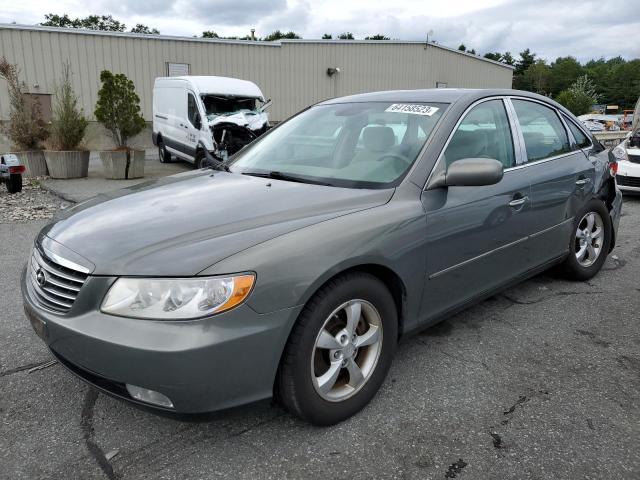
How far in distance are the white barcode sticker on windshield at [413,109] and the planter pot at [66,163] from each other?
32.2 feet

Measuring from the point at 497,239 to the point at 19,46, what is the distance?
20.1m

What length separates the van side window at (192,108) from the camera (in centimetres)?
1267

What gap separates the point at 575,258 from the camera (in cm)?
424

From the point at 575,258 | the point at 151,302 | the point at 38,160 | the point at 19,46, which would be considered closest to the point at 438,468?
the point at 151,302

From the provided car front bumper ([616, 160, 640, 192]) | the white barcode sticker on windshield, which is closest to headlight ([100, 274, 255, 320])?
the white barcode sticker on windshield

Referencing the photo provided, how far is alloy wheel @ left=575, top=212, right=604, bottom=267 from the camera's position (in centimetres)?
428

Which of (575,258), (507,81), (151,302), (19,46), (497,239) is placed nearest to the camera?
(151,302)

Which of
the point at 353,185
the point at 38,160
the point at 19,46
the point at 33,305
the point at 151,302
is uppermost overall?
the point at 19,46

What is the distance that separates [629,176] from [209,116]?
29.3 feet

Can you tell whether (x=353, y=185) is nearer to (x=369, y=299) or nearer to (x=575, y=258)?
(x=369, y=299)

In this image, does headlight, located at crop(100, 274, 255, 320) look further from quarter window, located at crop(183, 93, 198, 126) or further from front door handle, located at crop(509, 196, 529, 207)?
quarter window, located at crop(183, 93, 198, 126)

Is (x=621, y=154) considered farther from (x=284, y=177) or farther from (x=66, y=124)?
(x=66, y=124)

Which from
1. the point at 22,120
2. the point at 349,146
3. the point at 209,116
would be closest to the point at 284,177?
the point at 349,146

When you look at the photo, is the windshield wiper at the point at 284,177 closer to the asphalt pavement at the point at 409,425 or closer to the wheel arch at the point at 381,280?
the wheel arch at the point at 381,280
